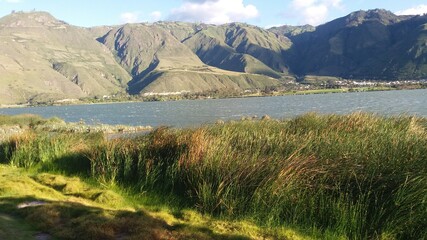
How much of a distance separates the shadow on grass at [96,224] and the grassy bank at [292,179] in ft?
4.25

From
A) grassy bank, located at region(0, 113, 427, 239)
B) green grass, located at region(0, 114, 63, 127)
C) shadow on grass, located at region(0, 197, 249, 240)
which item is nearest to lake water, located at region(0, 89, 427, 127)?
green grass, located at region(0, 114, 63, 127)

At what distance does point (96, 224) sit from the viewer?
27.0 ft

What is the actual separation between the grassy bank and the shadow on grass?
1.30m

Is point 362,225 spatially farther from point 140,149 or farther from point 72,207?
point 140,149

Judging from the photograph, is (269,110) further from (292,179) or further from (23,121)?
(292,179)

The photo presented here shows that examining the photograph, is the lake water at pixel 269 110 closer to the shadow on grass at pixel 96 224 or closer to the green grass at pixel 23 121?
the green grass at pixel 23 121

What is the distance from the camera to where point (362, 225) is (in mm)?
8297

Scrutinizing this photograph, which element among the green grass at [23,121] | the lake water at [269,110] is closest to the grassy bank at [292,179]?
the lake water at [269,110]

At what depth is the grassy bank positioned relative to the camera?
8.23m

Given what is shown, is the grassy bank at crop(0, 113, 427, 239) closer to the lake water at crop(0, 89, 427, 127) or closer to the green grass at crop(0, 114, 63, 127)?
the lake water at crop(0, 89, 427, 127)

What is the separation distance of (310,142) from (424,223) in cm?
417

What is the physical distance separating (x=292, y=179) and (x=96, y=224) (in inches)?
174

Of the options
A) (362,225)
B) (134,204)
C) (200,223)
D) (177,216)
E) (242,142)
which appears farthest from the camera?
(242,142)

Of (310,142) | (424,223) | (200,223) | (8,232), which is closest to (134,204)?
(200,223)
